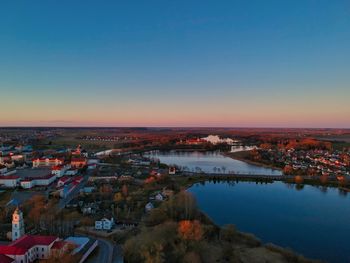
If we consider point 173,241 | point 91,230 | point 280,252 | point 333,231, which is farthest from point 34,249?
point 333,231

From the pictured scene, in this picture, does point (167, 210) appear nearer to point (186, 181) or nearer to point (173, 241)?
point (173, 241)

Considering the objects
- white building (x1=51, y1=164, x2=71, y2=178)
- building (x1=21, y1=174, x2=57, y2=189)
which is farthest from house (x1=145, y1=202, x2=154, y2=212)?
white building (x1=51, y1=164, x2=71, y2=178)

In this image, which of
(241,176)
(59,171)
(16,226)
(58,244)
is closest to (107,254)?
(58,244)

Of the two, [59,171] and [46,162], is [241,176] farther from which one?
[46,162]

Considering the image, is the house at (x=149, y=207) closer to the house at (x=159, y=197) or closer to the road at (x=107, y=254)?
the house at (x=159, y=197)

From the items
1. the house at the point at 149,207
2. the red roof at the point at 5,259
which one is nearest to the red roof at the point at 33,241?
the red roof at the point at 5,259

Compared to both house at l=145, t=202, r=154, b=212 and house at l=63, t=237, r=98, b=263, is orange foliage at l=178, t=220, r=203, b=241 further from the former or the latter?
house at l=145, t=202, r=154, b=212

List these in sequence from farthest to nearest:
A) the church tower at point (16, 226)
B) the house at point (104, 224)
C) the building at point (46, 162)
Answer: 1. the building at point (46, 162)
2. the house at point (104, 224)
3. the church tower at point (16, 226)
